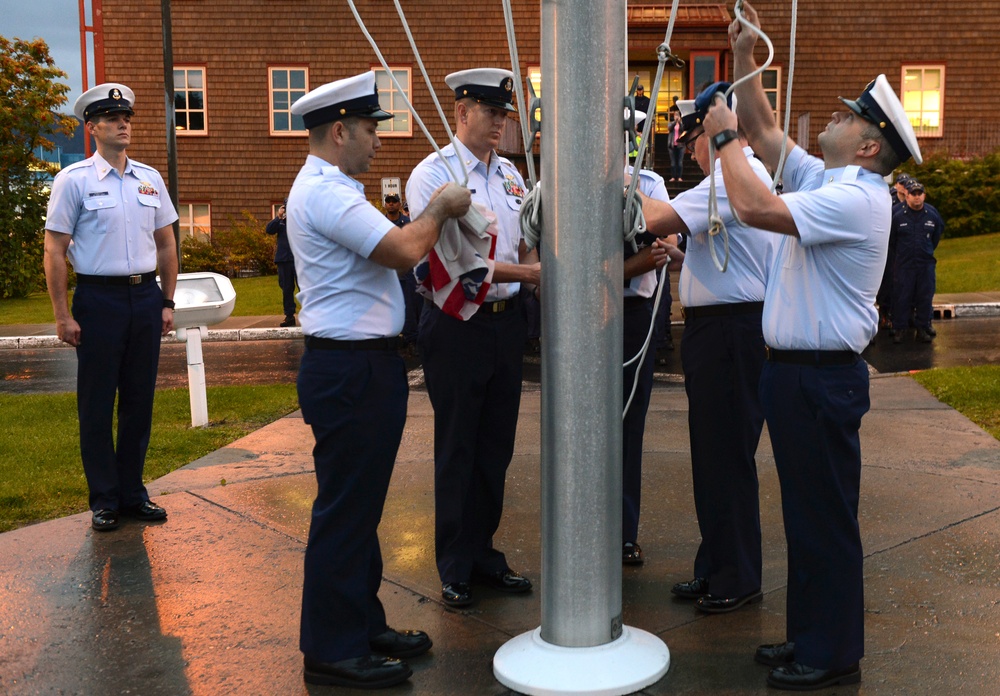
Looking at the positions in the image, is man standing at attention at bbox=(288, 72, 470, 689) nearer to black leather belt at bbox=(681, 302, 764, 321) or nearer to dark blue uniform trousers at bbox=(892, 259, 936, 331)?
black leather belt at bbox=(681, 302, 764, 321)

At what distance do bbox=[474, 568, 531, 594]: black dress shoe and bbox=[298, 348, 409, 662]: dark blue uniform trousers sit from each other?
971 millimetres

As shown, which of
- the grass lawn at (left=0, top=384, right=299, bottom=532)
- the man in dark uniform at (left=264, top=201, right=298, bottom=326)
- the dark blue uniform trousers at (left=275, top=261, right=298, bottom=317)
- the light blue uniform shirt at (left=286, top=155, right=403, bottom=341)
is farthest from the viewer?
the dark blue uniform trousers at (left=275, top=261, right=298, bottom=317)

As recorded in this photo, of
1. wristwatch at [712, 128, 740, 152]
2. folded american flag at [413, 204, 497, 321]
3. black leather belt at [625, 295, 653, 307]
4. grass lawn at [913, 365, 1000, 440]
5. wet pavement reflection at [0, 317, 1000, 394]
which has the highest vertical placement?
wristwatch at [712, 128, 740, 152]

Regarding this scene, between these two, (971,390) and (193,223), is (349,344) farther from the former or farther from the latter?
(193,223)

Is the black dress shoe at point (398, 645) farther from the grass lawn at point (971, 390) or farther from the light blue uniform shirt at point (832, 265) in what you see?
the grass lawn at point (971, 390)

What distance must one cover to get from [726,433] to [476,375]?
1.07 metres

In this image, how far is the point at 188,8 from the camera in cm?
2570

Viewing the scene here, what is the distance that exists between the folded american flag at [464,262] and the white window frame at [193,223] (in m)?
23.2

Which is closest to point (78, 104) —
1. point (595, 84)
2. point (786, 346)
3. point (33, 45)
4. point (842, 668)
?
point (595, 84)

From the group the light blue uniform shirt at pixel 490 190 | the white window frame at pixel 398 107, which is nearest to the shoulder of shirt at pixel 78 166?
the light blue uniform shirt at pixel 490 190

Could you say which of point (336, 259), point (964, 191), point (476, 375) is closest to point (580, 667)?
point (476, 375)

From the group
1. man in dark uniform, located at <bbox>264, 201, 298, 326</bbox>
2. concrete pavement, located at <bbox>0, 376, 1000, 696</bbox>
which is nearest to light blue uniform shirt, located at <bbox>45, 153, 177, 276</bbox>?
concrete pavement, located at <bbox>0, 376, 1000, 696</bbox>

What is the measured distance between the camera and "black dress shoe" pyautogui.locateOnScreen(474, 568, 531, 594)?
4.73 meters

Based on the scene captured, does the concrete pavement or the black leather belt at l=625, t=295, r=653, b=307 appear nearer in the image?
the concrete pavement
